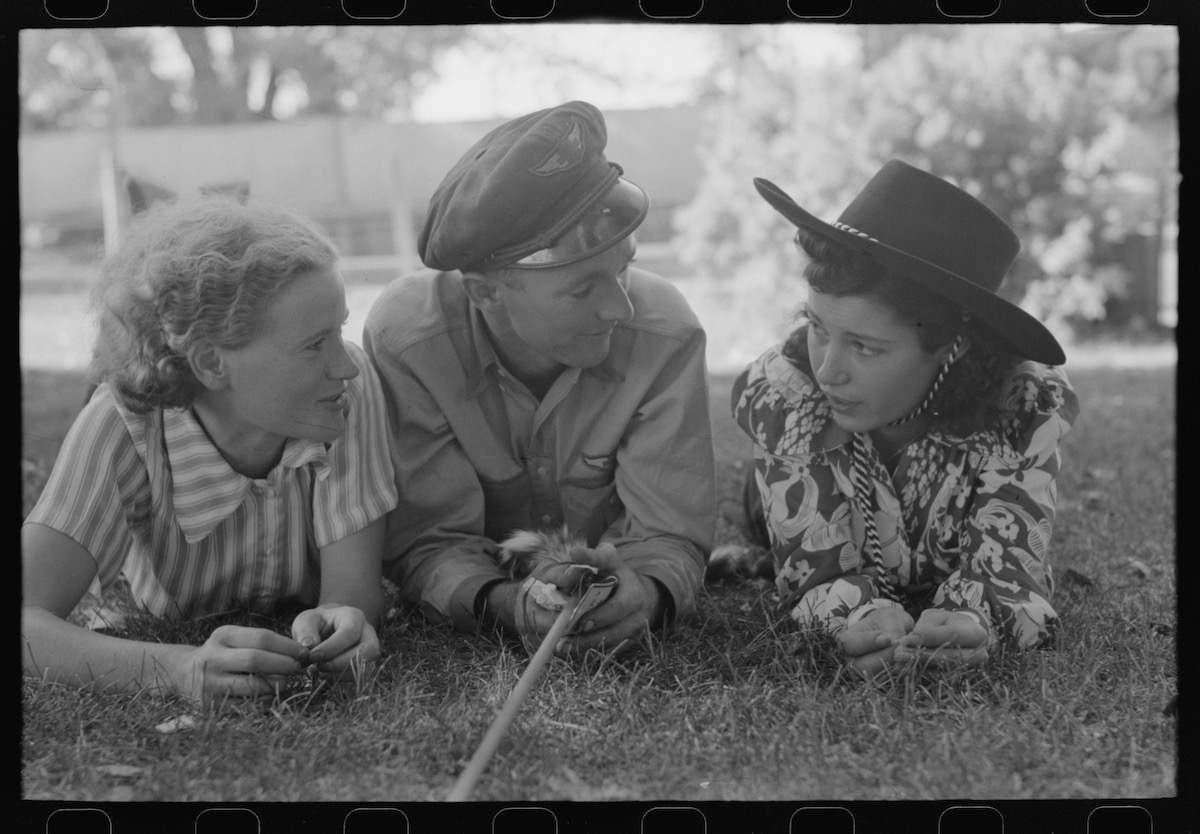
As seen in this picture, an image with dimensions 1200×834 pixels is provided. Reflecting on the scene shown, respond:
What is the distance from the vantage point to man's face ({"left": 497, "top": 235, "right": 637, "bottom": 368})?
2496 mm

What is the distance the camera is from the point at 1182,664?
2.27 metres

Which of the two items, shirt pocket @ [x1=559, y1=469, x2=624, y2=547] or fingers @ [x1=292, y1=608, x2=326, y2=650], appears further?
shirt pocket @ [x1=559, y1=469, x2=624, y2=547]

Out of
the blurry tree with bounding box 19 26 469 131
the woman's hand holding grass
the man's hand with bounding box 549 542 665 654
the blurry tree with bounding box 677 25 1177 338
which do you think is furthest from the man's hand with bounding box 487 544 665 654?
the blurry tree with bounding box 677 25 1177 338

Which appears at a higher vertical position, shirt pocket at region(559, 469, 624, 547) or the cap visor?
the cap visor

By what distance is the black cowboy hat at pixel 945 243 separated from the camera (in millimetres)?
2279

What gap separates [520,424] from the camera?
2740 mm

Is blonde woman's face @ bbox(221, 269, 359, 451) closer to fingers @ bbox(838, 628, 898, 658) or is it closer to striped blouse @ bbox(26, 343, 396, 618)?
striped blouse @ bbox(26, 343, 396, 618)

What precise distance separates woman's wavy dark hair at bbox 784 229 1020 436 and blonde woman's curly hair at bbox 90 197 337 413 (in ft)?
3.37

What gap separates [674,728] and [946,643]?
59cm

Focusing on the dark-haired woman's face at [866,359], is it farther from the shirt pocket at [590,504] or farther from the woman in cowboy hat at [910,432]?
the shirt pocket at [590,504]

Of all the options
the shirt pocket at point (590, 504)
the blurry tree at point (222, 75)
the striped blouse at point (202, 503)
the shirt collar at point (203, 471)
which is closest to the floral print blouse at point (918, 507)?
the shirt pocket at point (590, 504)

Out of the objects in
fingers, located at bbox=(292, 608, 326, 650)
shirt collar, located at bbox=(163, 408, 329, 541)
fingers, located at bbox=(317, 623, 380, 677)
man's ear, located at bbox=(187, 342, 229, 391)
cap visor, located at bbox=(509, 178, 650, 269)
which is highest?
cap visor, located at bbox=(509, 178, 650, 269)

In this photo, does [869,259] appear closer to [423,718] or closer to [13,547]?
[423,718]

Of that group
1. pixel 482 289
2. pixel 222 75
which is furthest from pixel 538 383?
pixel 222 75
